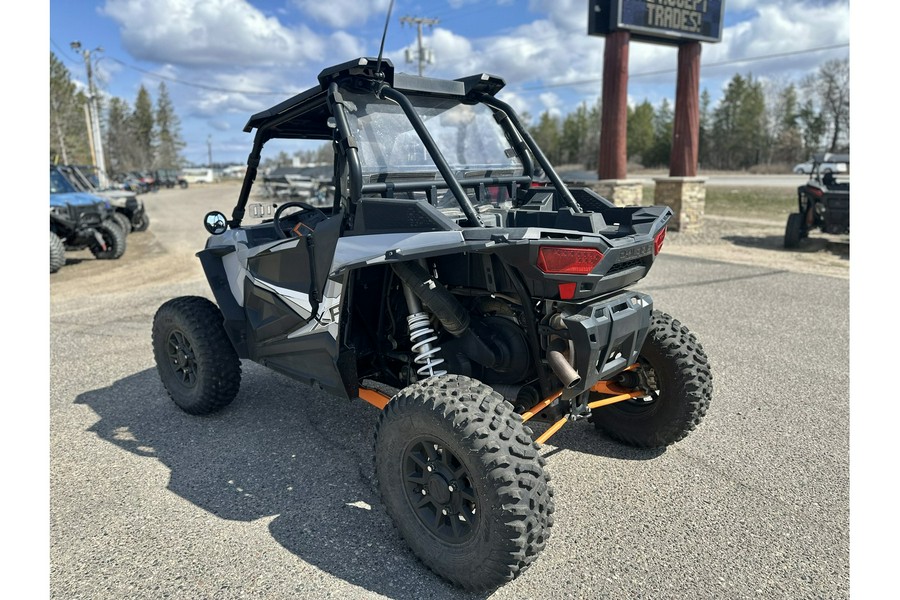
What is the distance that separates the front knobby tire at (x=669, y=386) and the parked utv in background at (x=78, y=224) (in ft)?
35.5

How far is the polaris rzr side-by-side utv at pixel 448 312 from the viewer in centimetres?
262

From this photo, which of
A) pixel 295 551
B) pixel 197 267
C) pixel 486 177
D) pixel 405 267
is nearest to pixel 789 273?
pixel 486 177

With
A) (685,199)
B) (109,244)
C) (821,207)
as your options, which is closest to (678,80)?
(685,199)

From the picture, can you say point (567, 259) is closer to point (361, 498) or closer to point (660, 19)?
point (361, 498)

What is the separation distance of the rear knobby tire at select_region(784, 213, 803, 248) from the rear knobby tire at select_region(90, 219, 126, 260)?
1345 centimetres

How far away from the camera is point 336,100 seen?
3176 millimetres

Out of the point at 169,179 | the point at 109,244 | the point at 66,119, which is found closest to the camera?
the point at 109,244

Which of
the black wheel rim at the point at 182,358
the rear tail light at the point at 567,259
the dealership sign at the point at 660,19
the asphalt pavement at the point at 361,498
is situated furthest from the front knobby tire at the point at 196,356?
the dealership sign at the point at 660,19

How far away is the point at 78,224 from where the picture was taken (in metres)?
12.0

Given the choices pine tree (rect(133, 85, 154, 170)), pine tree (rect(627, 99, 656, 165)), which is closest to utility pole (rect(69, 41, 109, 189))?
pine tree (rect(133, 85, 154, 170))

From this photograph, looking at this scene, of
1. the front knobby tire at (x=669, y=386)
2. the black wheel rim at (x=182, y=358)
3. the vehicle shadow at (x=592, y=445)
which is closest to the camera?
the front knobby tire at (x=669, y=386)

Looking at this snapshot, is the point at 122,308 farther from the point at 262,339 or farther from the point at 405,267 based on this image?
the point at 405,267

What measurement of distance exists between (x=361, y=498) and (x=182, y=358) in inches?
77.2

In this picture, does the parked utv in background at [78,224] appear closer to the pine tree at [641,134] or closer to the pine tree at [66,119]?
the pine tree at [66,119]
